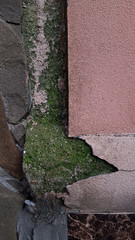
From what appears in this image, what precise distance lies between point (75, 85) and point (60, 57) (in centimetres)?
12

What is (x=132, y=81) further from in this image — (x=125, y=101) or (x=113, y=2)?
(x=113, y=2)

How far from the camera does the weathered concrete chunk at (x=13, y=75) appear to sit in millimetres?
692

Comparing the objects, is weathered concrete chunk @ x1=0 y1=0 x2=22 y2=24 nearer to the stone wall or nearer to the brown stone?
the stone wall

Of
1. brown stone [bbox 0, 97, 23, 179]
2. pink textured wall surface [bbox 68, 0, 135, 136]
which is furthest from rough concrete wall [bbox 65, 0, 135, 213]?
brown stone [bbox 0, 97, 23, 179]

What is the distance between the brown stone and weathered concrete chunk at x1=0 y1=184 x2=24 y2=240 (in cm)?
8

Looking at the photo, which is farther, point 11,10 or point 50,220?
point 50,220

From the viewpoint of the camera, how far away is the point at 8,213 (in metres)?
0.80

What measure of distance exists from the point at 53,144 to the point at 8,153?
0.57ft

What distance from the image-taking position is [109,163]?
0.77m

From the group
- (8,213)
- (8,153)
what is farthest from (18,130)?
(8,213)

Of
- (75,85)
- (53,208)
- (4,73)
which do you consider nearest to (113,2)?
(75,85)

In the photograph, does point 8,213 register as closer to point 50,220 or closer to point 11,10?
point 50,220

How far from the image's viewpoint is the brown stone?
0.74m

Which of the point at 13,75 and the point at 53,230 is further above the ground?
the point at 13,75
